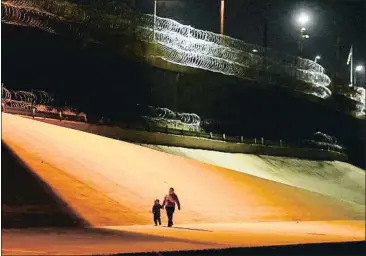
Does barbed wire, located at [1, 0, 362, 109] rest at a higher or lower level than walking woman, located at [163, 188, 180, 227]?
higher

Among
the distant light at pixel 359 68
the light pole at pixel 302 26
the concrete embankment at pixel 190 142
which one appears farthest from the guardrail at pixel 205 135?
the distant light at pixel 359 68

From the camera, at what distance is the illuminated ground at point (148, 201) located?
1388 cm

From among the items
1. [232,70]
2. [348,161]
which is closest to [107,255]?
[232,70]

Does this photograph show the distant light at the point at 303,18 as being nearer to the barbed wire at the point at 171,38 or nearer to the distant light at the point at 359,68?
the barbed wire at the point at 171,38

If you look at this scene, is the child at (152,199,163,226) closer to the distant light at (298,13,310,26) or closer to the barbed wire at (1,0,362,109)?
the barbed wire at (1,0,362,109)

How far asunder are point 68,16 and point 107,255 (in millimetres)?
20002

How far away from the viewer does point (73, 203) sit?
1658 cm

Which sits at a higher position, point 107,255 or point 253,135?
point 253,135

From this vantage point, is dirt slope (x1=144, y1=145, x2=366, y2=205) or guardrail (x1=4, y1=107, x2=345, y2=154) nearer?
guardrail (x1=4, y1=107, x2=345, y2=154)

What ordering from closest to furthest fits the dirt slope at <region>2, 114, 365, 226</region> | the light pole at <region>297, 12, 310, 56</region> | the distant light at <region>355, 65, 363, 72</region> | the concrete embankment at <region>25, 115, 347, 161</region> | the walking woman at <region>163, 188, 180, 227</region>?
1. the walking woman at <region>163, 188, 180, 227</region>
2. the dirt slope at <region>2, 114, 365, 226</region>
3. the concrete embankment at <region>25, 115, 347, 161</region>
4. the light pole at <region>297, 12, 310, 56</region>
5. the distant light at <region>355, 65, 363, 72</region>

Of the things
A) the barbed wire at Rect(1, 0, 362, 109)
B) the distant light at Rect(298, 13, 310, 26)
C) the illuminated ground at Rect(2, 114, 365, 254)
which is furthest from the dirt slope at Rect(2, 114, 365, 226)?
the distant light at Rect(298, 13, 310, 26)

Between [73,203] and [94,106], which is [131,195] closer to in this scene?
[73,203]

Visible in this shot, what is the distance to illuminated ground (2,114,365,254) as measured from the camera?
547 inches

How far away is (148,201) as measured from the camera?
1900 cm
